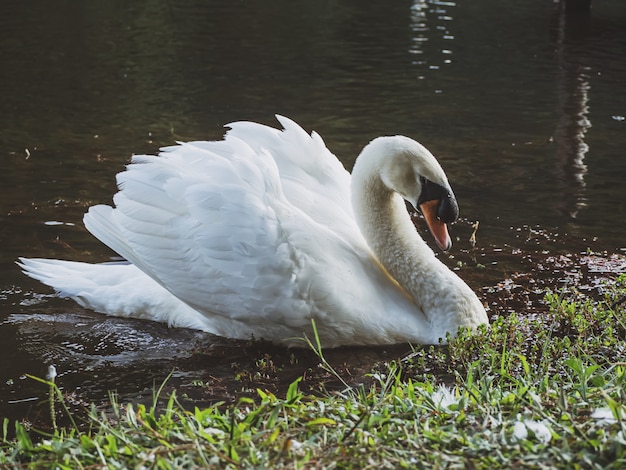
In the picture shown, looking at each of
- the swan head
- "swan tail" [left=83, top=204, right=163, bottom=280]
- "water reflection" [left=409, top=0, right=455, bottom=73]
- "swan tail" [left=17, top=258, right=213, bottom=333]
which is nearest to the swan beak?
the swan head

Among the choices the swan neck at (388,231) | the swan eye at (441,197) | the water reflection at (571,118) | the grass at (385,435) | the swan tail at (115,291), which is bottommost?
the water reflection at (571,118)

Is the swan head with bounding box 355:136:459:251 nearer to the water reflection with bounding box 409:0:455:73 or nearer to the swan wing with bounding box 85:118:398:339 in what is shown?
the swan wing with bounding box 85:118:398:339

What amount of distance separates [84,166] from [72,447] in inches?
276

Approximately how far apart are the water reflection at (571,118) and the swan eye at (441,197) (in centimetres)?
313

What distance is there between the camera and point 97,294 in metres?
6.54

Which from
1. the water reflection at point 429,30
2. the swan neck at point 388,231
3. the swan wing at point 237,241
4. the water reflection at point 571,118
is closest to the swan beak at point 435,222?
the swan neck at point 388,231

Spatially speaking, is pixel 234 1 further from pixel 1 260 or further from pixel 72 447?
pixel 72 447

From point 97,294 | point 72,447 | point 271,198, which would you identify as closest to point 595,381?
point 72,447

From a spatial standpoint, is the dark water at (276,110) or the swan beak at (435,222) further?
the dark water at (276,110)

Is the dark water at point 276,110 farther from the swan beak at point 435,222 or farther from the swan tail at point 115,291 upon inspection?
the swan beak at point 435,222

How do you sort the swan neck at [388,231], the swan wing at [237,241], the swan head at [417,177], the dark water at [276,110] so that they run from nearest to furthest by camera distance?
1. the swan wing at [237,241]
2. the swan head at [417,177]
3. the swan neck at [388,231]
4. the dark water at [276,110]

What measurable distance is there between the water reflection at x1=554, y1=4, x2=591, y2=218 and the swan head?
3.11 m

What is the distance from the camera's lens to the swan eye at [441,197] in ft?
19.7

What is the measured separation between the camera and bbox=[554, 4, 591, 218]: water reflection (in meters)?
9.61
